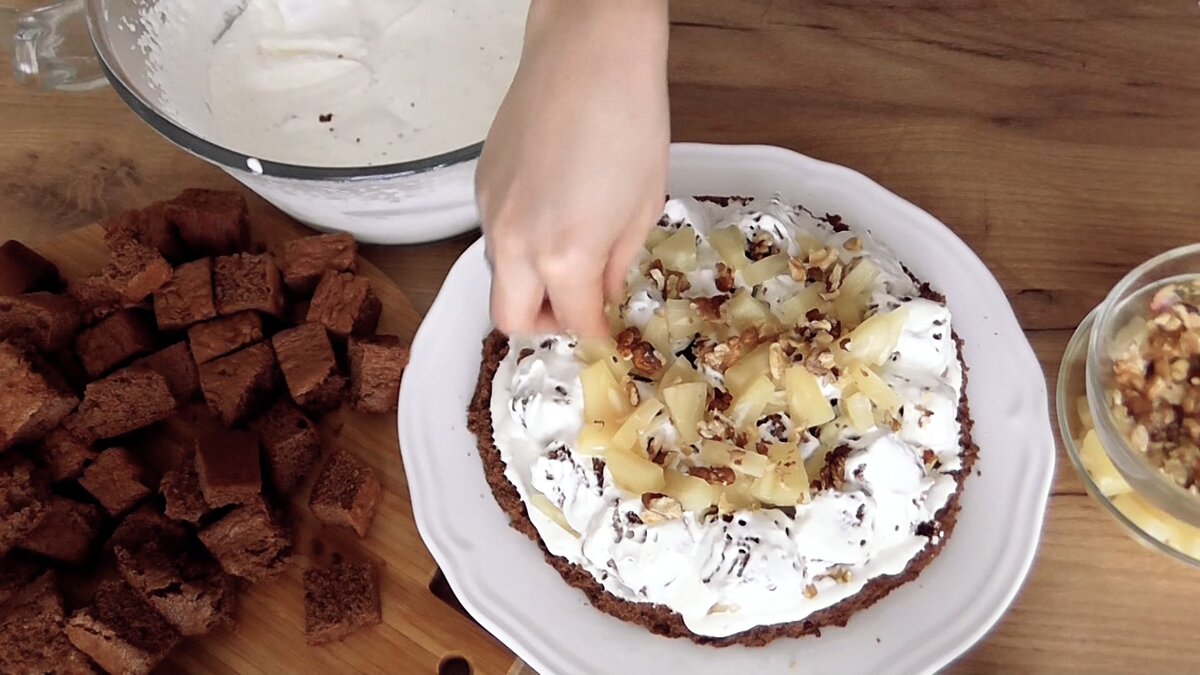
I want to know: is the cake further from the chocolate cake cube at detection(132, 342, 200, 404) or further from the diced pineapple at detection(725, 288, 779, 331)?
the chocolate cake cube at detection(132, 342, 200, 404)

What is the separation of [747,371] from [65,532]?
41.7 inches

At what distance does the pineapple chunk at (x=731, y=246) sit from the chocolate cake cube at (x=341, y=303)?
58 centimetres

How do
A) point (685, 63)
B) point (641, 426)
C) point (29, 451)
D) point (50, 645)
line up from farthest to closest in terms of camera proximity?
point (685, 63)
point (29, 451)
point (50, 645)
point (641, 426)

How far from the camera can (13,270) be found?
165cm

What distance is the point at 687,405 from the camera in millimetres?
1359

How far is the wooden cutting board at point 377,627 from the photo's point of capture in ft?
4.96

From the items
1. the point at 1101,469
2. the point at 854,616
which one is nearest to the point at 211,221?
the point at 854,616

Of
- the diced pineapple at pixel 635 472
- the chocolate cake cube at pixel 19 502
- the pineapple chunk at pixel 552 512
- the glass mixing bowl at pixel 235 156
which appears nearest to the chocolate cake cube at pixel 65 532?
the chocolate cake cube at pixel 19 502

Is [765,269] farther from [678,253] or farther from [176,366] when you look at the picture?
[176,366]

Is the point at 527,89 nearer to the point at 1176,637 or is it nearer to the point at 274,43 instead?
the point at 274,43

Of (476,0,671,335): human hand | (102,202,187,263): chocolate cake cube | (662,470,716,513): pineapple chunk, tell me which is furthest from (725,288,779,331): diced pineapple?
(102,202,187,263): chocolate cake cube

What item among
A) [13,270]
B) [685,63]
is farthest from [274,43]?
[685,63]

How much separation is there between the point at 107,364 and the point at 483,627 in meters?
0.76

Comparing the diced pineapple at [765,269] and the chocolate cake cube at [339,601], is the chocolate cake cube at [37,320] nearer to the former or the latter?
the chocolate cake cube at [339,601]
